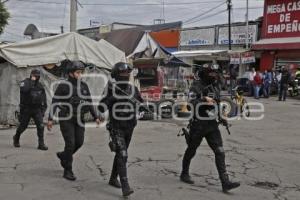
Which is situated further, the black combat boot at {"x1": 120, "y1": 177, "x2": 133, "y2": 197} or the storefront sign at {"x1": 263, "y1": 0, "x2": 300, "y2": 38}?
the storefront sign at {"x1": 263, "y1": 0, "x2": 300, "y2": 38}

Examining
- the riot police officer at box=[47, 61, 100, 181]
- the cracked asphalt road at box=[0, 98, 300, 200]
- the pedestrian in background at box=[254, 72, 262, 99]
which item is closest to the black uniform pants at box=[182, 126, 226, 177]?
the cracked asphalt road at box=[0, 98, 300, 200]

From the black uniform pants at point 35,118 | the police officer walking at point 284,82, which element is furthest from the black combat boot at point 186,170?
the police officer walking at point 284,82

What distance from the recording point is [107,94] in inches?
273

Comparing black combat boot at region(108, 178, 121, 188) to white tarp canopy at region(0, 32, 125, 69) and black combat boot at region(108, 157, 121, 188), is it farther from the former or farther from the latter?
white tarp canopy at region(0, 32, 125, 69)

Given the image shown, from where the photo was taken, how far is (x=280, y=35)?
95.5 ft

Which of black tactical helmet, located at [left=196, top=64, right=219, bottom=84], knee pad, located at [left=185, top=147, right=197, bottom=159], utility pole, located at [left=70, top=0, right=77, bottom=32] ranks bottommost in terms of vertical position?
knee pad, located at [left=185, top=147, right=197, bottom=159]

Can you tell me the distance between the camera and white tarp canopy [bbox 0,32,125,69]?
14609 millimetres

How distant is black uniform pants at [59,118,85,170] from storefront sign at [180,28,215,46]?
1097 inches

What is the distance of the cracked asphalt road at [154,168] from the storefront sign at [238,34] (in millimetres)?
17909

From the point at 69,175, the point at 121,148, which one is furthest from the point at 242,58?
the point at 121,148

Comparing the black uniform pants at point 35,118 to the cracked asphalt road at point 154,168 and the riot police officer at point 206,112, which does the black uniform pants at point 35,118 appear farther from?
the riot police officer at point 206,112

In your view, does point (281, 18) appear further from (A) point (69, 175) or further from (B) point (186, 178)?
(A) point (69, 175)

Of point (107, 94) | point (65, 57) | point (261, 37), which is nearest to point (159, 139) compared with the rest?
point (65, 57)

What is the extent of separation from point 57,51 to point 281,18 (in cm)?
1781
